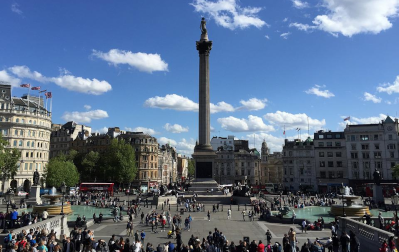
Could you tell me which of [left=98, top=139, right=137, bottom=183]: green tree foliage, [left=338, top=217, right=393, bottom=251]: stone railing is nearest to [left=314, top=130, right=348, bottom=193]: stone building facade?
[left=98, top=139, right=137, bottom=183]: green tree foliage

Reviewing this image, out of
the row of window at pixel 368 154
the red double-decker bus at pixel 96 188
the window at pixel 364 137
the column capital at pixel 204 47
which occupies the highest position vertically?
the column capital at pixel 204 47


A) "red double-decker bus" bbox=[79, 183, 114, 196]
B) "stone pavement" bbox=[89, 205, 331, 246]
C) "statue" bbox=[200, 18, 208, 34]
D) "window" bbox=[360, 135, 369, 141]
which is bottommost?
"stone pavement" bbox=[89, 205, 331, 246]

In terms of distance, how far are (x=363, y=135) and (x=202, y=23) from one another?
50.9m

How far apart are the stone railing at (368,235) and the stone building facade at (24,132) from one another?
7056cm

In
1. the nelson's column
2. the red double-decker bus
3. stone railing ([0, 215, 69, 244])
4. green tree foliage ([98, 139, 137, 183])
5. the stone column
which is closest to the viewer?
stone railing ([0, 215, 69, 244])

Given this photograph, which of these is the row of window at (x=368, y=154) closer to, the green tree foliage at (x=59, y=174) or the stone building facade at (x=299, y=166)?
the stone building facade at (x=299, y=166)

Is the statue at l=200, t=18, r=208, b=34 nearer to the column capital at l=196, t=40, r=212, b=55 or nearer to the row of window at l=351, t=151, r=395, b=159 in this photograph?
the column capital at l=196, t=40, r=212, b=55

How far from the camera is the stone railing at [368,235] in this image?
15.4 metres

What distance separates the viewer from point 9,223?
2467 centimetres

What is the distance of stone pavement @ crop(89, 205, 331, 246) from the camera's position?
24203 mm

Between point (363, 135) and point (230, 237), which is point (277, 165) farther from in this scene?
point (230, 237)

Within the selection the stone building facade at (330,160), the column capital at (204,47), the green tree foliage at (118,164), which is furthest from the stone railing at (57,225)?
the stone building facade at (330,160)

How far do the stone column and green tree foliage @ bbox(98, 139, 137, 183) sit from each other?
2994cm

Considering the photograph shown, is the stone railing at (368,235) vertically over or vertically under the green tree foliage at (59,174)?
under
